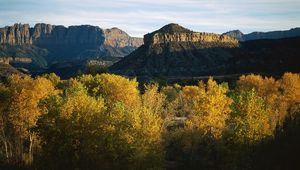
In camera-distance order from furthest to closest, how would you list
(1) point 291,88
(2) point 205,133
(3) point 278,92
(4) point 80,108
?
(3) point 278,92 < (1) point 291,88 < (2) point 205,133 < (4) point 80,108

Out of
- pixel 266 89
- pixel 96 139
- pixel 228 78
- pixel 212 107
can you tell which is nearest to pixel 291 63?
pixel 228 78

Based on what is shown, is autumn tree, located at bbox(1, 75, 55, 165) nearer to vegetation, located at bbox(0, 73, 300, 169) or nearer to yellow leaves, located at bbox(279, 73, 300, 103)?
vegetation, located at bbox(0, 73, 300, 169)

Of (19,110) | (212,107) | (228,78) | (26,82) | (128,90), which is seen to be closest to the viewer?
(212,107)

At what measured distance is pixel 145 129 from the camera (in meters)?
51.4

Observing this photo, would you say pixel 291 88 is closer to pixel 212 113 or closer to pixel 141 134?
pixel 212 113

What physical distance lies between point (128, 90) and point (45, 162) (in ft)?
92.3

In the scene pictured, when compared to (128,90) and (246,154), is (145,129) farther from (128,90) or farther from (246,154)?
(128,90)

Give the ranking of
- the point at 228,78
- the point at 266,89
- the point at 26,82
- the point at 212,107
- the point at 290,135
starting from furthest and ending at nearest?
the point at 228,78 < the point at 266,89 < the point at 26,82 < the point at 212,107 < the point at 290,135

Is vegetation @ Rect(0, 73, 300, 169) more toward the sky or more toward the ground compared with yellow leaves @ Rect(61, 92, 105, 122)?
more toward the ground

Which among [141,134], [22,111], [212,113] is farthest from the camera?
[22,111]

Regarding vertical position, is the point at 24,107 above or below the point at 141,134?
above

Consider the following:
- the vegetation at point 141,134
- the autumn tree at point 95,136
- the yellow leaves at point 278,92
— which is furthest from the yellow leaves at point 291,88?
the autumn tree at point 95,136

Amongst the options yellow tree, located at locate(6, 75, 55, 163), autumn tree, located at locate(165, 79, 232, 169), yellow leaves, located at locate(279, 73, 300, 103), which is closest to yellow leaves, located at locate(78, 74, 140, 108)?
autumn tree, located at locate(165, 79, 232, 169)

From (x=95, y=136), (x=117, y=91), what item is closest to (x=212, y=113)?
(x=95, y=136)
